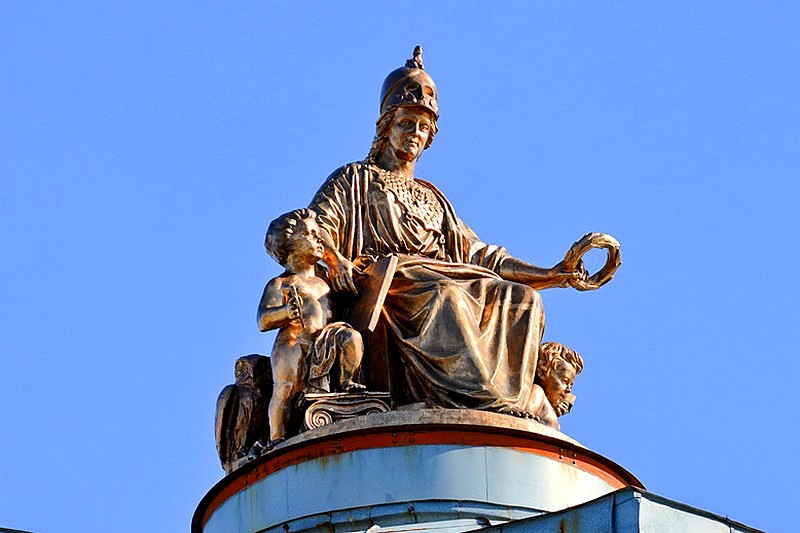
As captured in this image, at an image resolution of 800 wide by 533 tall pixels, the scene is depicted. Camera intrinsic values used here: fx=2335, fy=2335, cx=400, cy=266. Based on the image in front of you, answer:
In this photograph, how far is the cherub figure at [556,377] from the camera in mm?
21984

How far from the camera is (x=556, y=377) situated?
22062 millimetres

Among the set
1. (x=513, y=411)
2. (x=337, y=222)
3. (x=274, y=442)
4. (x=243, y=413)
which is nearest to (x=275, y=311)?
(x=243, y=413)

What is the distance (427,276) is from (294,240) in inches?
52.7

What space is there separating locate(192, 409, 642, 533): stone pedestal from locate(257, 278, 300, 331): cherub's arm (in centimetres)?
124

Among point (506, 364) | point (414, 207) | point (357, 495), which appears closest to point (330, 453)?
point (357, 495)

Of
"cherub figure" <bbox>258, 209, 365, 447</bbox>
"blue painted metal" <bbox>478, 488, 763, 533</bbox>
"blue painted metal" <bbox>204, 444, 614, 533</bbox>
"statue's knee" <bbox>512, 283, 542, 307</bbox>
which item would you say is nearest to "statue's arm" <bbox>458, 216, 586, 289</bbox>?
"statue's knee" <bbox>512, 283, 542, 307</bbox>

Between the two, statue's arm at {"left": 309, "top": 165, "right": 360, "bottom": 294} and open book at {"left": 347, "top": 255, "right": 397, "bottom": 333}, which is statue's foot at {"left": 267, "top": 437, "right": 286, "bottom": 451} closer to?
open book at {"left": 347, "top": 255, "right": 397, "bottom": 333}

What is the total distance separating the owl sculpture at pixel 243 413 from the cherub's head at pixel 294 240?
1.02 metres

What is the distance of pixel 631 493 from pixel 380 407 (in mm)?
4269

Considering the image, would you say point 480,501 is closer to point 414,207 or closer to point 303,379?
point 303,379

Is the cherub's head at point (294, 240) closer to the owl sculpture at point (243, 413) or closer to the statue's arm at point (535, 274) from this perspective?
the owl sculpture at point (243, 413)

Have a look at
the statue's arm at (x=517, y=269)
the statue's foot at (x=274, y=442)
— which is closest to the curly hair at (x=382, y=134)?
the statue's arm at (x=517, y=269)

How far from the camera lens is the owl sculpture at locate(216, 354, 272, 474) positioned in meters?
21.7

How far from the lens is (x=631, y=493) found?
676 inches
